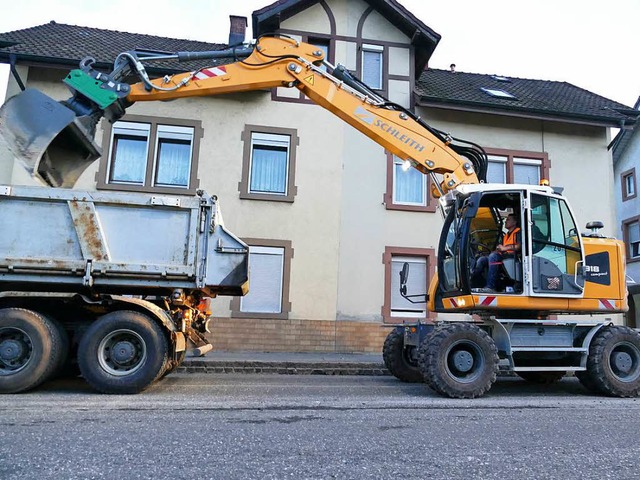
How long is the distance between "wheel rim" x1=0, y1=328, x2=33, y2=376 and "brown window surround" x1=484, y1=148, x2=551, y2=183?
1245 centimetres

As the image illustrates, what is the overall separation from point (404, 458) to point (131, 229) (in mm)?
4508

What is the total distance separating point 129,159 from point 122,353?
8.60 meters

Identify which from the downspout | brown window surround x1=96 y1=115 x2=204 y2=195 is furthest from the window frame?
the downspout

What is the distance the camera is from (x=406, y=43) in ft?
49.5

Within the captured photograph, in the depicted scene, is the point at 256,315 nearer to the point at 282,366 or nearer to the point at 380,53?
the point at 282,366

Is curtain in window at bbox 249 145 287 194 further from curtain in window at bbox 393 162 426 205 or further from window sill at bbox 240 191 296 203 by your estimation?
curtain in window at bbox 393 162 426 205

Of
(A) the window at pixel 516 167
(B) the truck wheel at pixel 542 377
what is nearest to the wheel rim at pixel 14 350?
(B) the truck wheel at pixel 542 377

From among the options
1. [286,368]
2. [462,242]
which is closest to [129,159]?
[286,368]

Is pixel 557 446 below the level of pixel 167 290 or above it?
below

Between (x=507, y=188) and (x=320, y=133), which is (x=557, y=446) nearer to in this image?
(x=507, y=188)

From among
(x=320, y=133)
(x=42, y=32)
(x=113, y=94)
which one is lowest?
(x=113, y=94)

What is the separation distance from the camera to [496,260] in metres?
7.16

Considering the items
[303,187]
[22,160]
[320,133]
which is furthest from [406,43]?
[22,160]

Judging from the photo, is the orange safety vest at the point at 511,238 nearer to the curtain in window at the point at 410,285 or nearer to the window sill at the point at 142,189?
the curtain in window at the point at 410,285
